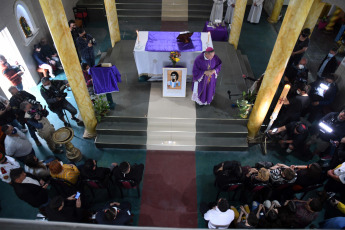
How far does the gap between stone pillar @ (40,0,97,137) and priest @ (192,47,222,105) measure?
300 cm

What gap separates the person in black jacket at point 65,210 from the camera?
3873 millimetres

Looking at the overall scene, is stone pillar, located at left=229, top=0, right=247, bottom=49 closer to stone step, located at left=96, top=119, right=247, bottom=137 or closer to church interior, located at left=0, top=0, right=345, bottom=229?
church interior, located at left=0, top=0, right=345, bottom=229

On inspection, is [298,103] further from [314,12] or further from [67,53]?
[67,53]

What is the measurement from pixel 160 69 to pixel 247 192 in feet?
14.9

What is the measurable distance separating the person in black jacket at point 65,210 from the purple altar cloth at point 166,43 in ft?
15.9

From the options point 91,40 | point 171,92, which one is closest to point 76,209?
point 171,92

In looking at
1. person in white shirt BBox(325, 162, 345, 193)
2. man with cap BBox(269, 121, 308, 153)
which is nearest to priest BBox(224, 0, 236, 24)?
man with cap BBox(269, 121, 308, 153)

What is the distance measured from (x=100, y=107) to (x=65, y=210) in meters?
3.21

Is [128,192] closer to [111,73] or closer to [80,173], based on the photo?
[80,173]

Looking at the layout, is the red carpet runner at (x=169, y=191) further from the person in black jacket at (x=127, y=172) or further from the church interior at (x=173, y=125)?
the person in black jacket at (x=127, y=172)

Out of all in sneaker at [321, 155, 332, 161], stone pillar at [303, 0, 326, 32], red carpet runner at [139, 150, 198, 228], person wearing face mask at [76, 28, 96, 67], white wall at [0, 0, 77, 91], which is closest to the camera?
red carpet runner at [139, 150, 198, 228]

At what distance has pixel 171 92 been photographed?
24.1 feet

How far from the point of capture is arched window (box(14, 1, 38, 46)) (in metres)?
7.97

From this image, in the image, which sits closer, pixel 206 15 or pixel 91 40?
pixel 91 40
